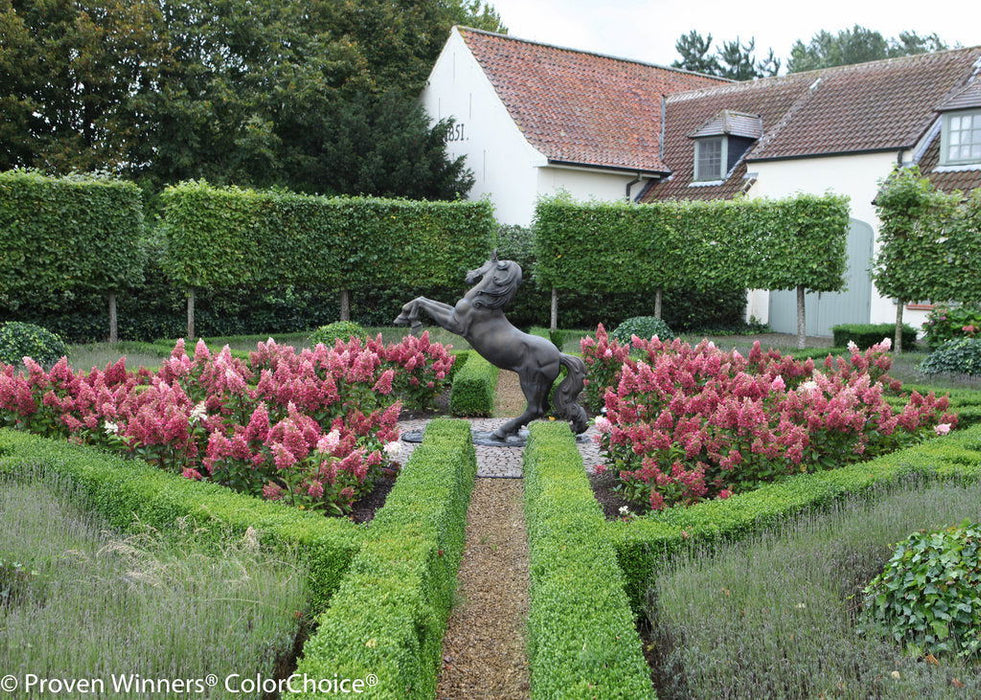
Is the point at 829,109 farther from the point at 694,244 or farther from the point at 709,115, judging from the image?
the point at 694,244

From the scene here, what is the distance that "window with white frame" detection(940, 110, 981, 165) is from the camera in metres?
19.6

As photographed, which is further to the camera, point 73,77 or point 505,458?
point 73,77

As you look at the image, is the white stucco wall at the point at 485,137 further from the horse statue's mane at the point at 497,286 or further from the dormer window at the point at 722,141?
the horse statue's mane at the point at 497,286

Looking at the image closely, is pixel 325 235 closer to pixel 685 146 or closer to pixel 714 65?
pixel 685 146

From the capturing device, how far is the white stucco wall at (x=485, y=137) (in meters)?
24.2

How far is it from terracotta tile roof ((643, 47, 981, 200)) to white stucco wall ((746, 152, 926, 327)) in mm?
296

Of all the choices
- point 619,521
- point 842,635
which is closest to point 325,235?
point 619,521

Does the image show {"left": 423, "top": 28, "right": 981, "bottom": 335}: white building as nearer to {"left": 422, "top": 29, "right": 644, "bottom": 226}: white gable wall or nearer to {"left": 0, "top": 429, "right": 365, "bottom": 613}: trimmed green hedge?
{"left": 422, "top": 29, "right": 644, "bottom": 226}: white gable wall

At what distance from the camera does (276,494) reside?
20.7ft

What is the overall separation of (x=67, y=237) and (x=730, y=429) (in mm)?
14607

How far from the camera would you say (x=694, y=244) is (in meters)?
19.9

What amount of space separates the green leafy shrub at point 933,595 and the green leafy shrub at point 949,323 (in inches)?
463

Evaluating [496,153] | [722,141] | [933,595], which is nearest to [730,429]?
[933,595]

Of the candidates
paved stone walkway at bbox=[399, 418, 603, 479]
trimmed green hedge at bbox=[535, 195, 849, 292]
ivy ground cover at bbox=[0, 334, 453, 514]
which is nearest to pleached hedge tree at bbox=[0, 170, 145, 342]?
ivy ground cover at bbox=[0, 334, 453, 514]
